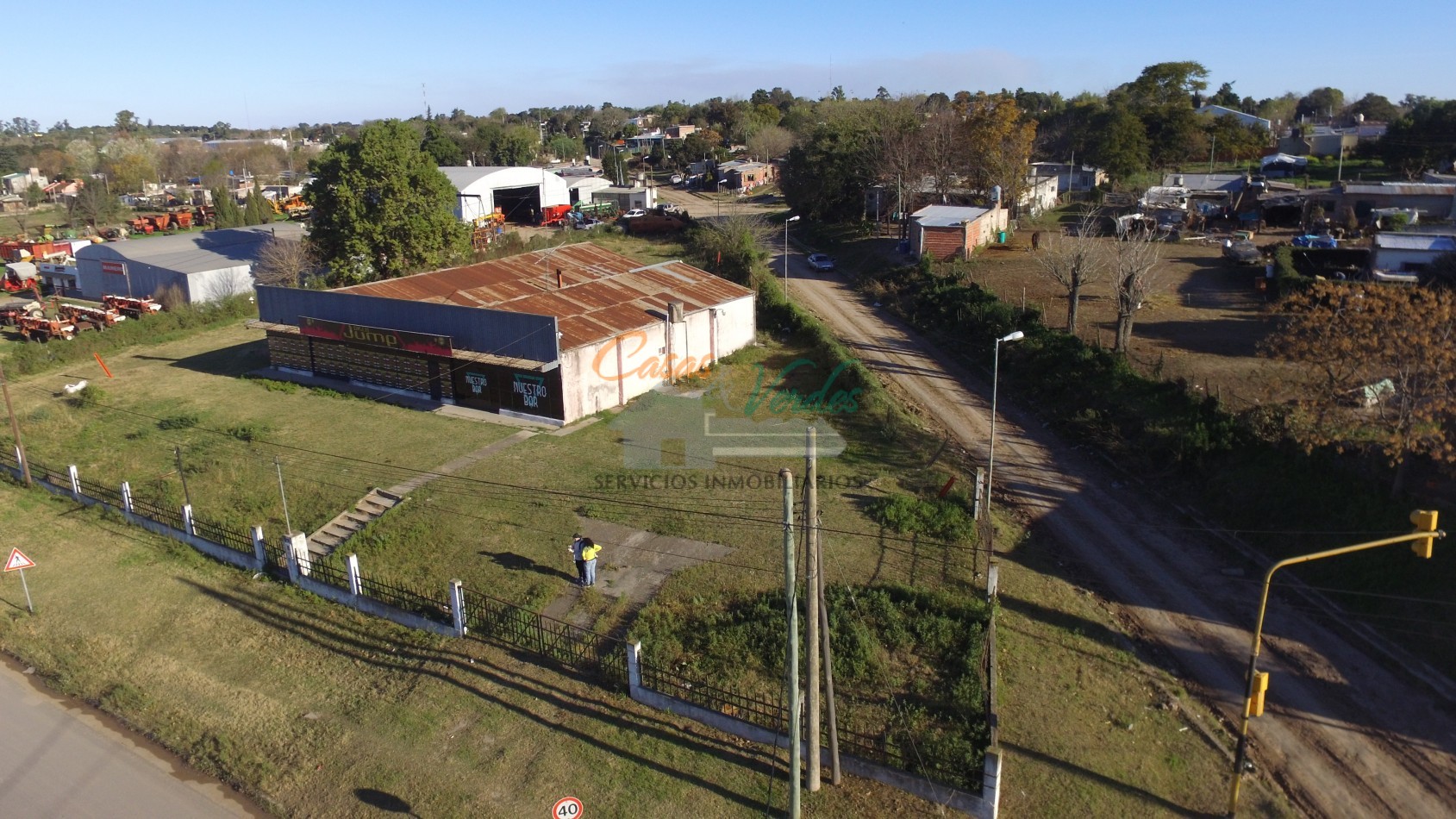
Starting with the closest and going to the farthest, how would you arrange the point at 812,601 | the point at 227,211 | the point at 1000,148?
the point at 812,601
the point at 1000,148
the point at 227,211

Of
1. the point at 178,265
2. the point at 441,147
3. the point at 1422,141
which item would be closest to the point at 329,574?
the point at 178,265

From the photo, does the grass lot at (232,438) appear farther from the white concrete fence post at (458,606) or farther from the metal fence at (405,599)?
the white concrete fence post at (458,606)

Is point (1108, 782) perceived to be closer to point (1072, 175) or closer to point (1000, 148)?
point (1000, 148)

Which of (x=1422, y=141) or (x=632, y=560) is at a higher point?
(x=1422, y=141)

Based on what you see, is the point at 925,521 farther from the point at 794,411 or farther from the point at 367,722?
the point at 367,722

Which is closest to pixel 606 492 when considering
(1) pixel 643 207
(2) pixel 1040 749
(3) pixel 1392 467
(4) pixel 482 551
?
(4) pixel 482 551

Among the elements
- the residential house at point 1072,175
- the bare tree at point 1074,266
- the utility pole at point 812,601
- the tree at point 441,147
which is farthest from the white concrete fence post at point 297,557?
the tree at point 441,147
